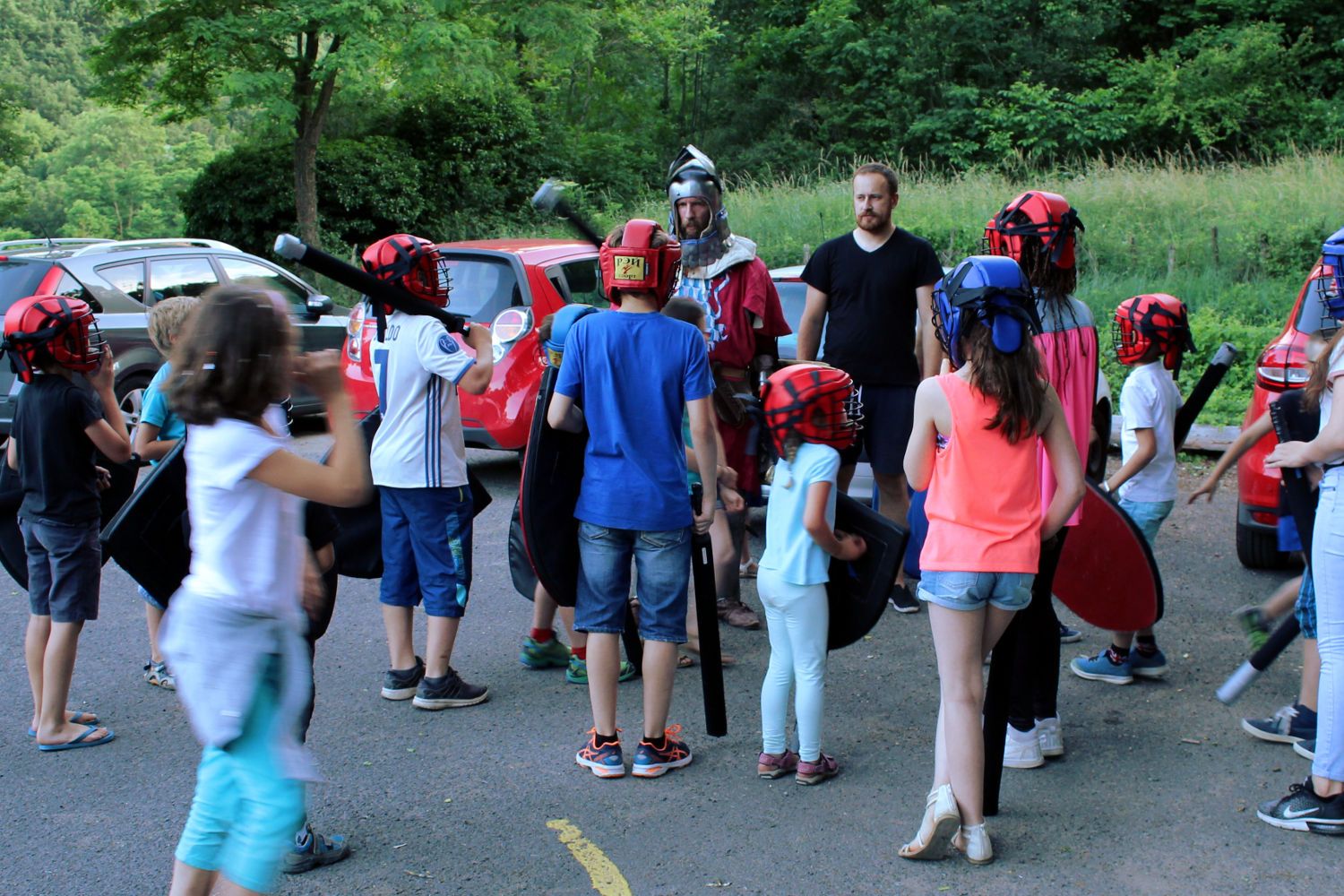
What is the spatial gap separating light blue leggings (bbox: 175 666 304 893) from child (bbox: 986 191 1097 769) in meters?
2.33

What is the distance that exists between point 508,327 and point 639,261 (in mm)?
4185

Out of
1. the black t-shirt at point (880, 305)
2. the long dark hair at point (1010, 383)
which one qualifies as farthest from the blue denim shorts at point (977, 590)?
the black t-shirt at point (880, 305)

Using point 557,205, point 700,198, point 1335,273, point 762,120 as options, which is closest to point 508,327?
point 700,198

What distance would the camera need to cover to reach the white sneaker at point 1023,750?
4.15 meters

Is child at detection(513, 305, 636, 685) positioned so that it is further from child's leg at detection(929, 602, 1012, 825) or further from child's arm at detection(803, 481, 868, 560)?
child's leg at detection(929, 602, 1012, 825)

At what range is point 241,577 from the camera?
279cm

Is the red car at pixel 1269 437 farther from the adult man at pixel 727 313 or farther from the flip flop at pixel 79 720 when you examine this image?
the flip flop at pixel 79 720

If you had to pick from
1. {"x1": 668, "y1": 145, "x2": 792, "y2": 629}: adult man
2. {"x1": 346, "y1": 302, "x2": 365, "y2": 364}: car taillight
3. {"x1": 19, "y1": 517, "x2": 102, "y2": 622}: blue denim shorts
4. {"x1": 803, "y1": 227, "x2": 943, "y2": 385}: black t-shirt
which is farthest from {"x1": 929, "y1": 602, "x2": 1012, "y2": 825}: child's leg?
{"x1": 346, "y1": 302, "x2": 365, "y2": 364}: car taillight

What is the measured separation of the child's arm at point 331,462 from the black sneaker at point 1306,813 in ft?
9.34

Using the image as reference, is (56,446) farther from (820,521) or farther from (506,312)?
(506,312)

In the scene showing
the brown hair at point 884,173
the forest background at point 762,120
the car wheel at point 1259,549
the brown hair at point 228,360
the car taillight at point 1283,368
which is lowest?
the car wheel at point 1259,549

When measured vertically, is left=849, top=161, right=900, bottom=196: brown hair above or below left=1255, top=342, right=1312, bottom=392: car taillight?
above

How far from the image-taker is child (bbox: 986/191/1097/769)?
4023 mm

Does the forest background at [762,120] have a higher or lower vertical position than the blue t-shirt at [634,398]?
higher
